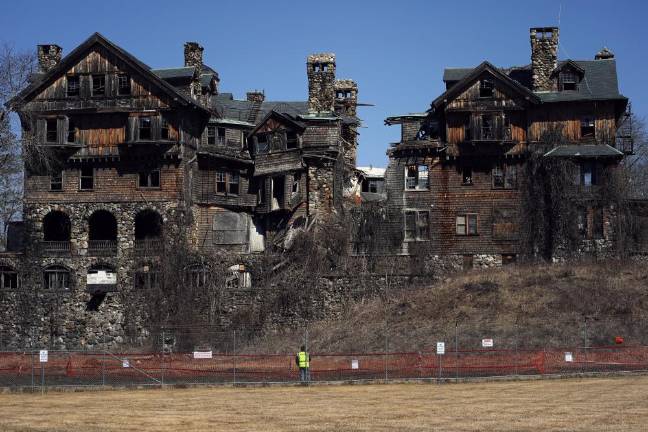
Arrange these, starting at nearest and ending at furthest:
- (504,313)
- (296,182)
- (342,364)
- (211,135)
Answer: (342,364) → (504,313) → (296,182) → (211,135)

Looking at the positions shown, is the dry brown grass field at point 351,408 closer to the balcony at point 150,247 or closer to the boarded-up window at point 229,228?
the balcony at point 150,247

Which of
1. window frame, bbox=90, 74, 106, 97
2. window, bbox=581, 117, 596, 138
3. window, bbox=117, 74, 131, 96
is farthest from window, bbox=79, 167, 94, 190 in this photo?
window, bbox=581, 117, 596, 138

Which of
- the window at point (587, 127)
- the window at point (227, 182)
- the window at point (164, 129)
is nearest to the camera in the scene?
the window at point (587, 127)

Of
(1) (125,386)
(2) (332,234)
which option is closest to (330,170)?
(2) (332,234)

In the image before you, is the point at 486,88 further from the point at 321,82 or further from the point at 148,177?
the point at 148,177

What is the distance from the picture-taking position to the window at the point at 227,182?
2618 inches

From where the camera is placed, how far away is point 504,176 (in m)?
62.9

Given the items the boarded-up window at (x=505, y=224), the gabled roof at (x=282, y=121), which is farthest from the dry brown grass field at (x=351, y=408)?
the gabled roof at (x=282, y=121)

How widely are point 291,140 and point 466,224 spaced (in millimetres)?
11847

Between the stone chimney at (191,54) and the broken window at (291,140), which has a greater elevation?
the stone chimney at (191,54)

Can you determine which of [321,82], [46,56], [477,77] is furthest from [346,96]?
[46,56]

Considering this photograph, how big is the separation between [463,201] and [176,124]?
17.6m

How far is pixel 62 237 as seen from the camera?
65.8m

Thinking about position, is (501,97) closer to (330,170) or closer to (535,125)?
(535,125)
